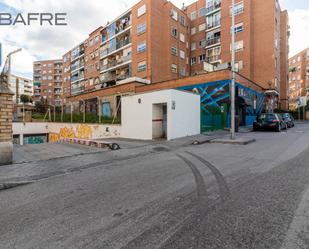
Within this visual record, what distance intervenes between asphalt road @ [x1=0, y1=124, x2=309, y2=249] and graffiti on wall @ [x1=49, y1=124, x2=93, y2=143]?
13730mm

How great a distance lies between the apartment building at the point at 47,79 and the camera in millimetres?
77938

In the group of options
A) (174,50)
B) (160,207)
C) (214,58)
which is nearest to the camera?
(160,207)

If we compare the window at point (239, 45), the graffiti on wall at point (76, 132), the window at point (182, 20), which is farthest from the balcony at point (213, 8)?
the graffiti on wall at point (76, 132)

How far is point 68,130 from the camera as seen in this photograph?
21.8 meters

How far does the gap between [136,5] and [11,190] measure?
33.7 meters

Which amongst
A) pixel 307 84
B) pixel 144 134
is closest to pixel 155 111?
pixel 144 134

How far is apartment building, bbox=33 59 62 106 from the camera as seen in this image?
3068 inches

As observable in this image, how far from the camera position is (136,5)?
3092 centimetres

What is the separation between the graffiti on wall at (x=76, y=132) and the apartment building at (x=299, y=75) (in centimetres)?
7278

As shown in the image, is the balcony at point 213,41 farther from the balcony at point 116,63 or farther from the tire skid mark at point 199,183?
the tire skid mark at point 199,183

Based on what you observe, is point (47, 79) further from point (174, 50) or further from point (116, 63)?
point (174, 50)

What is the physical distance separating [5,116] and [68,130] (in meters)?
16.1

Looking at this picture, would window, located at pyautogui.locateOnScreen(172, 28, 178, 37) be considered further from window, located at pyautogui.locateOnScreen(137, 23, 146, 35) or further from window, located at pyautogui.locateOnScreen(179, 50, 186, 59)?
window, located at pyautogui.locateOnScreen(137, 23, 146, 35)

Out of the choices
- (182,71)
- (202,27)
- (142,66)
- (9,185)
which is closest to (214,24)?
(202,27)
